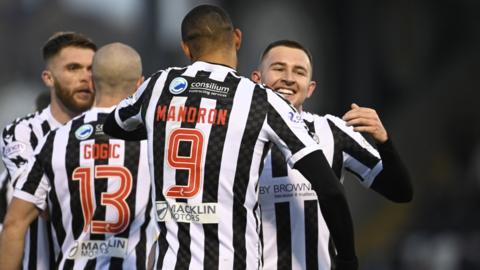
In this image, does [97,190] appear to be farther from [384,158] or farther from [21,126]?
[384,158]

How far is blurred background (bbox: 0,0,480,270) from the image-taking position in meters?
19.2

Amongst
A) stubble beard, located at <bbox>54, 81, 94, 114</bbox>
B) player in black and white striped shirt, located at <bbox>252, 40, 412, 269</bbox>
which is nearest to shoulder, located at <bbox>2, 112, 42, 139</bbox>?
stubble beard, located at <bbox>54, 81, 94, 114</bbox>

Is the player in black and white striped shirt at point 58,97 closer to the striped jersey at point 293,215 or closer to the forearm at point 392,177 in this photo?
the striped jersey at point 293,215

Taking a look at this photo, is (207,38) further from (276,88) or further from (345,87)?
(345,87)

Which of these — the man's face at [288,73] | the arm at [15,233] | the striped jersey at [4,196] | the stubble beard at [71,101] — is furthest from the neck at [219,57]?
the striped jersey at [4,196]

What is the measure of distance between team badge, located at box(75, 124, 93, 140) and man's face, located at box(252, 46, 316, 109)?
945 millimetres

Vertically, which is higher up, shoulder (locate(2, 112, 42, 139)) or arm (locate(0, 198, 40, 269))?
shoulder (locate(2, 112, 42, 139))

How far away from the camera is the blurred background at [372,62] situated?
19156 mm

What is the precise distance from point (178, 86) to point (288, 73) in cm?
107

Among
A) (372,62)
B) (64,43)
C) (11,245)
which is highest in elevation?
(372,62)

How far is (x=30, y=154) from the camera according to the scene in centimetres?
743

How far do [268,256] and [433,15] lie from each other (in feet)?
54.5

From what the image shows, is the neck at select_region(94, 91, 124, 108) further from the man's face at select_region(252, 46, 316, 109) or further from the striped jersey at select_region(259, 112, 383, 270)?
the striped jersey at select_region(259, 112, 383, 270)

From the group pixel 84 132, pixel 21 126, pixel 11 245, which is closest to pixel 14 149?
pixel 21 126
